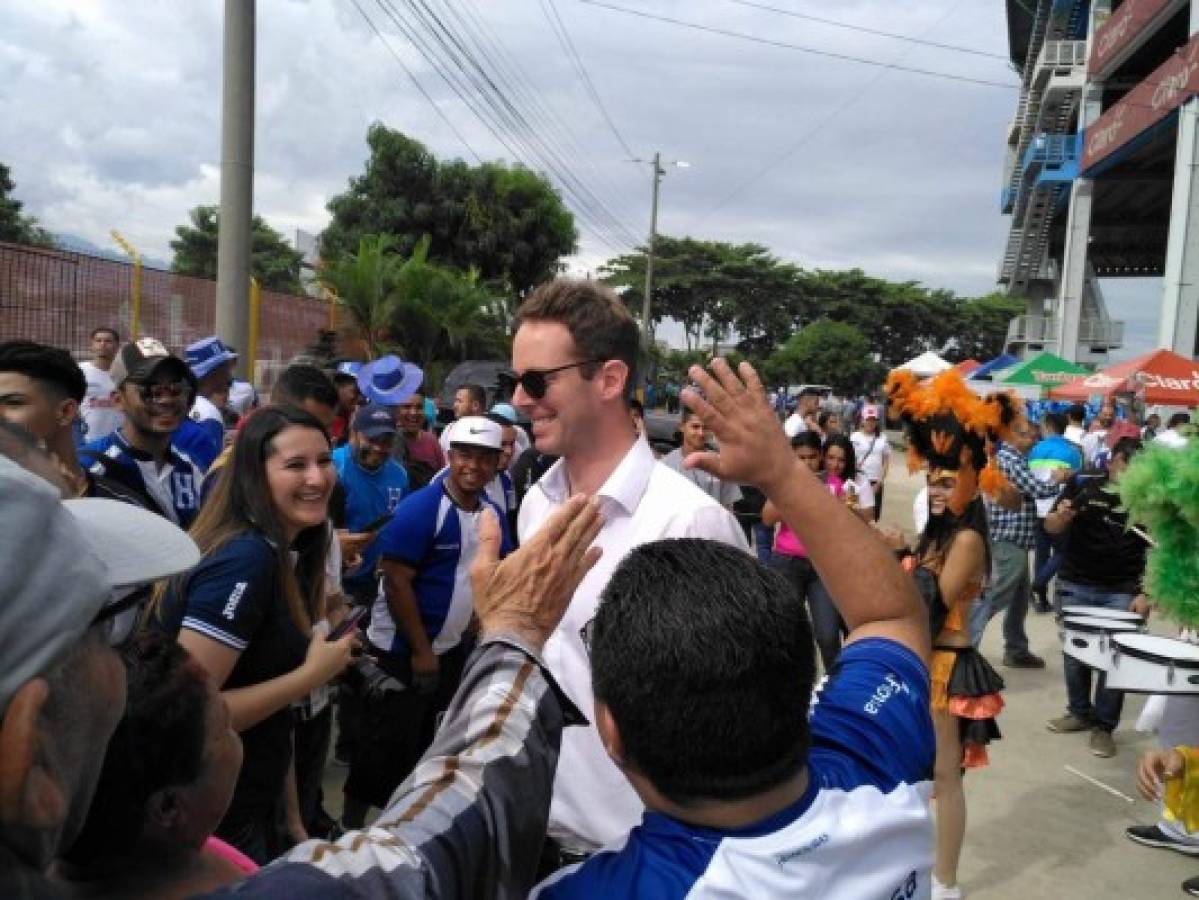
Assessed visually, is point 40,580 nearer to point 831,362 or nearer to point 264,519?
point 264,519

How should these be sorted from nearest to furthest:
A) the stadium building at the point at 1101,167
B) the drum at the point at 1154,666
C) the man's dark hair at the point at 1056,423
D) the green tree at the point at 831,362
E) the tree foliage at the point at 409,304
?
the drum at the point at 1154,666 < the man's dark hair at the point at 1056,423 < the tree foliage at the point at 409,304 < the stadium building at the point at 1101,167 < the green tree at the point at 831,362

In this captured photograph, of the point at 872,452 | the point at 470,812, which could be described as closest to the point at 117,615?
the point at 470,812

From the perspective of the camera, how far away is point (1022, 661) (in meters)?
7.36

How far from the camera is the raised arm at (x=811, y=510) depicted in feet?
4.98

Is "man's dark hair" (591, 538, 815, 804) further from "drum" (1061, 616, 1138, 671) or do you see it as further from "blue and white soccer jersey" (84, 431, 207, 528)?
"drum" (1061, 616, 1138, 671)

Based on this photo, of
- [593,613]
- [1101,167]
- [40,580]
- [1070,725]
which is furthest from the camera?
[1101,167]

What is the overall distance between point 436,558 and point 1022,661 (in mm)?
5421

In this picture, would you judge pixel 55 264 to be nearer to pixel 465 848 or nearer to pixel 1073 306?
pixel 465 848

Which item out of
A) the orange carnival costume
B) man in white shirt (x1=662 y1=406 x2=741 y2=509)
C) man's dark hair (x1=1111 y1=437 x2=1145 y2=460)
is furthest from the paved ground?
man in white shirt (x1=662 y1=406 x2=741 y2=509)

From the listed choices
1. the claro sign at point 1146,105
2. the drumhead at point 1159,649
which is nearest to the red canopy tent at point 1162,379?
the claro sign at point 1146,105

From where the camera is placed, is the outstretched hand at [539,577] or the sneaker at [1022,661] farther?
the sneaker at [1022,661]

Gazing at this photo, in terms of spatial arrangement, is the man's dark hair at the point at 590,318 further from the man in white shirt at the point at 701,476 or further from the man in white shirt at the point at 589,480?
the man in white shirt at the point at 701,476

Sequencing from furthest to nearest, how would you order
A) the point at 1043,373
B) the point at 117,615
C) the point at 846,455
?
the point at 1043,373 < the point at 846,455 < the point at 117,615

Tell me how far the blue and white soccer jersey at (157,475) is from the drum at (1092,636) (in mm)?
4212
